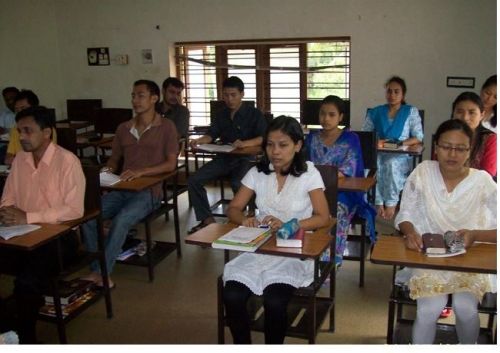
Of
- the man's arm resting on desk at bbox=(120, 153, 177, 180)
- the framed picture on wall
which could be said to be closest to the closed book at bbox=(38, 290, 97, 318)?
the man's arm resting on desk at bbox=(120, 153, 177, 180)

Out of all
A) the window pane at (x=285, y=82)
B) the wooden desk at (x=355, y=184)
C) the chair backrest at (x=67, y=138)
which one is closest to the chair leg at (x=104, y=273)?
the chair backrest at (x=67, y=138)

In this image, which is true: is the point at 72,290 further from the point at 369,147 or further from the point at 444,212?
the point at 369,147

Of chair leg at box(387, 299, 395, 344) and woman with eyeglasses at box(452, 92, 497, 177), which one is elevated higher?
woman with eyeglasses at box(452, 92, 497, 177)

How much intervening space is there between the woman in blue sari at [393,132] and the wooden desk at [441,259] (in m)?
2.59

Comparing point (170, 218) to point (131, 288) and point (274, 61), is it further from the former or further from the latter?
point (274, 61)

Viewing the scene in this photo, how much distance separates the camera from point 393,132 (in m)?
4.72

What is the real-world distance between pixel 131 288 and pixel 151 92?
→ 1423 millimetres

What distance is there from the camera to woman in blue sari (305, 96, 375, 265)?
3342 mm

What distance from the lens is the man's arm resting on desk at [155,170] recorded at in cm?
345

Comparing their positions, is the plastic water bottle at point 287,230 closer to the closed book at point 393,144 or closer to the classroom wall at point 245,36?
the closed book at point 393,144

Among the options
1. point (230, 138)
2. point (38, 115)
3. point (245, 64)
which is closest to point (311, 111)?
point (245, 64)

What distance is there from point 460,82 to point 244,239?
4.36 m

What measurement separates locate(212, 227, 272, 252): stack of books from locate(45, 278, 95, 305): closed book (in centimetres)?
117

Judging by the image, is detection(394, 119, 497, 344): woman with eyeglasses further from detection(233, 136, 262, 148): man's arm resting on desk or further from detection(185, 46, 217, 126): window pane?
detection(185, 46, 217, 126): window pane
